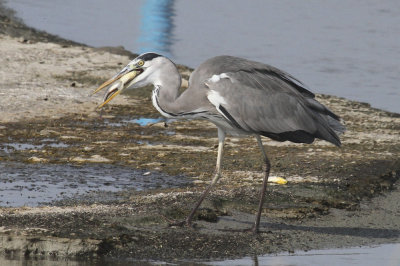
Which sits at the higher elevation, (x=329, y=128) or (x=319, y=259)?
(x=329, y=128)

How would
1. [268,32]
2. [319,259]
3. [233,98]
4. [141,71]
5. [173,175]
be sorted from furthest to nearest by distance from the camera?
[268,32] < [173,175] < [141,71] < [233,98] < [319,259]

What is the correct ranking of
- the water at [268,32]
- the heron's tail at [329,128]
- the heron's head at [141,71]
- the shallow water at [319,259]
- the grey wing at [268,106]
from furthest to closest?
1. the water at [268,32]
2. the heron's tail at [329,128]
3. the heron's head at [141,71]
4. the grey wing at [268,106]
5. the shallow water at [319,259]

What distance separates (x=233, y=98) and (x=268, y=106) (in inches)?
13.8

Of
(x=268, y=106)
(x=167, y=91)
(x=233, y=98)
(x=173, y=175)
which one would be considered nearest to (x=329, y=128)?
(x=268, y=106)

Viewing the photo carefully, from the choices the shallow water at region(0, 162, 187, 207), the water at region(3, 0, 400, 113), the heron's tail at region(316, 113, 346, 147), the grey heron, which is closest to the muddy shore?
the shallow water at region(0, 162, 187, 207)

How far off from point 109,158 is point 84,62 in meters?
5.02

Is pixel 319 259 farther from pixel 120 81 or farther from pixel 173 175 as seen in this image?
pixel 173 175

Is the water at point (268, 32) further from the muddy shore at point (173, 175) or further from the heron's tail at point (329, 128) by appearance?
the heron's tail at point (329, 128)

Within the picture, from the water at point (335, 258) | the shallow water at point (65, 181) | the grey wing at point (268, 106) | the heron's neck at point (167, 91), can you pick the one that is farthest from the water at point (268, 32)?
the heron's neck at point (167, 91)

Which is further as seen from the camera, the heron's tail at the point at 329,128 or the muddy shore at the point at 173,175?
the heron's tail at the point at 329,128

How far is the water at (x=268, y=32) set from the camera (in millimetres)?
16875

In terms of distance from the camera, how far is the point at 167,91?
7750mm

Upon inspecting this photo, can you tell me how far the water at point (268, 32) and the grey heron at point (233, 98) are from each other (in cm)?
639

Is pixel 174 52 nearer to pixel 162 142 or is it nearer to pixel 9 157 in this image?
pixel 162 142
